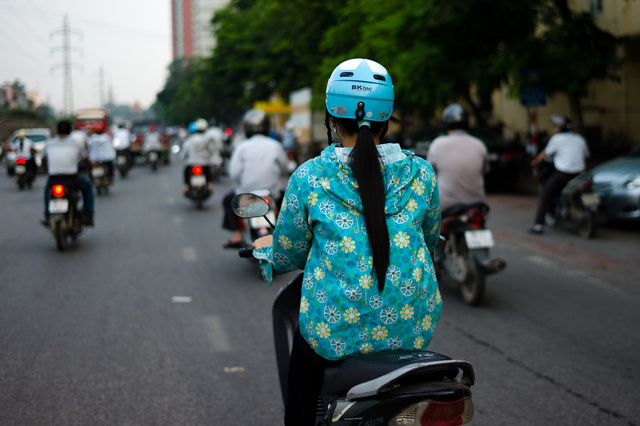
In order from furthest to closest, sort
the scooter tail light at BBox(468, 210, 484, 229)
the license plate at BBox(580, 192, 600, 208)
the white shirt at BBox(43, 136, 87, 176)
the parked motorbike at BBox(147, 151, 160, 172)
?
the parked motorbike at BBox(147, 151, 160, 172) → the license plate at BBox(580, 192, 600, 208) → the white shirt at BBox(43, 136, 87, 176) → the scooter tail light at BBox(468, 210, 484, 229)

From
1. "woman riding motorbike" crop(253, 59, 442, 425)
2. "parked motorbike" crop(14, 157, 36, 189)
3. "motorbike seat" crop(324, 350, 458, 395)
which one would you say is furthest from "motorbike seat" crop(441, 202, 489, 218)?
"parked motorbike" crop(14, 157, 36, 189)

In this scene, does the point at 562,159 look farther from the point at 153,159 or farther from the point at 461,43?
the point at 153,159

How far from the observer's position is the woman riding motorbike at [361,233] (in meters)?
2.31

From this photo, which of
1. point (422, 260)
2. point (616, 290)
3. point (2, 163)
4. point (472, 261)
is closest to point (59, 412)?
point (422, 260)

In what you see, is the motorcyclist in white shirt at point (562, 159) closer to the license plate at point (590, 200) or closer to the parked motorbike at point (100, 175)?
the license plate at point (590, 200)

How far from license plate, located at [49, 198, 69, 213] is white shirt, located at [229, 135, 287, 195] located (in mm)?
2736

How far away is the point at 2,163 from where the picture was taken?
1401 inches

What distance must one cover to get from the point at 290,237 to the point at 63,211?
776 centimetres

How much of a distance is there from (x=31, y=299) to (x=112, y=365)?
2.45 meters

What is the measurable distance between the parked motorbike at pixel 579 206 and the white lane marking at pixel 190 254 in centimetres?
569

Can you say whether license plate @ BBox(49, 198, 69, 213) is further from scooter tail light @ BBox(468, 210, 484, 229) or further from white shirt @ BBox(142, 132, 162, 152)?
white shirt @ BBox(142, 132, 162, 152)

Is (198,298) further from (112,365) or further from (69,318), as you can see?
(112,365)

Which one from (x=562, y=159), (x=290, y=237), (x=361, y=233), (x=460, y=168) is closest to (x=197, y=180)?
(x=562, y=159)

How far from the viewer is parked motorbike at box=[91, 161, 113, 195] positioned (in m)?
17.5
